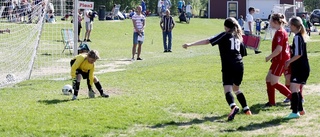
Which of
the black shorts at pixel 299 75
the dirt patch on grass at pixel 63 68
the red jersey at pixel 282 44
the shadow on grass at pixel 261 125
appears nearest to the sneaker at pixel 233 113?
the shadow on grass at pixel 261 125

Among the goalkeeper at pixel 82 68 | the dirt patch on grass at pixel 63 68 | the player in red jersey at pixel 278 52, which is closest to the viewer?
the player in red jersey at pixel 278 52

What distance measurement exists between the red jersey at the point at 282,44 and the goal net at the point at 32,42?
22.7 feet

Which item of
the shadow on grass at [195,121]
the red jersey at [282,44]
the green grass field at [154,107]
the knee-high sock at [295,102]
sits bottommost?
the shadow on grass at [195,121]

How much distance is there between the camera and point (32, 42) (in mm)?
17484

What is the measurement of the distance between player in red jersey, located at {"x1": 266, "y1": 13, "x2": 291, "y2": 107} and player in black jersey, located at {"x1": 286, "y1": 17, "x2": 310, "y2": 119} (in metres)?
0.39

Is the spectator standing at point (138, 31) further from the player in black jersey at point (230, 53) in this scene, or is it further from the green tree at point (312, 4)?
the green tree at point (312, 4)

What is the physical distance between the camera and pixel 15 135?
25.8 ft

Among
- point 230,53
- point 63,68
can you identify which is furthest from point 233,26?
point 63,68

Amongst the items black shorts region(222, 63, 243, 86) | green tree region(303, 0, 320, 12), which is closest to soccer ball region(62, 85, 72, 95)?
black shorts region(222, 63, 243, 86)

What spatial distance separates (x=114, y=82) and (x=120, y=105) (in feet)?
11.9

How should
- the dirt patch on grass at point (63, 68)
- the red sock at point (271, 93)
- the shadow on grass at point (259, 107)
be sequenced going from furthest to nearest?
1. the dirt patch on grass at point (63, 68)
2. the red sock at point (271, 93)
3. the shadow on grass at point (259, 107)

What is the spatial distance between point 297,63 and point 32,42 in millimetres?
10378

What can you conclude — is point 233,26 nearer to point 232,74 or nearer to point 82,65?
point 232,74

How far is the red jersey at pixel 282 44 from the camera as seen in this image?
943 cm
